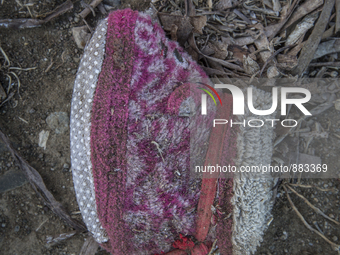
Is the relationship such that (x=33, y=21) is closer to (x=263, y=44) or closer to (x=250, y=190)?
Result: (x=263, y=44)

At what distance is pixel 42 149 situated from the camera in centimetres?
176

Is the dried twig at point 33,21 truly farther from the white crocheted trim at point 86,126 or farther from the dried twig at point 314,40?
the dried twig at point 314,40

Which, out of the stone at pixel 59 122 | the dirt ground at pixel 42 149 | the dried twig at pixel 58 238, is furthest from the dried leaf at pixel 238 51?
the dried twig at pixel 58 238

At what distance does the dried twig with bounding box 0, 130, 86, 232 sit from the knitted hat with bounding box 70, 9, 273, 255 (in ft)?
1.44

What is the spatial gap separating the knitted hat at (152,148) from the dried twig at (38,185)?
439 mm

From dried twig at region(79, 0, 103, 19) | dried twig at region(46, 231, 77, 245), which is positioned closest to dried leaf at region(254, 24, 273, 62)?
dried twig at region(79, 0, 103, 19)

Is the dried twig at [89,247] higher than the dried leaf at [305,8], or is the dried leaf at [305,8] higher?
the dried leaf at [305,8]

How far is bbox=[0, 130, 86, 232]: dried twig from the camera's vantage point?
1681 millimetres

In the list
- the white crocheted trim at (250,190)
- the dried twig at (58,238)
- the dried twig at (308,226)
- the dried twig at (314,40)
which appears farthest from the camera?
the dried twig at (58,238)

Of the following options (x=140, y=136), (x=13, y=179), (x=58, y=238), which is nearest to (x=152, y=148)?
(x=140, y=136)

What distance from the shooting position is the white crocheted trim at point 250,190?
1245 mm

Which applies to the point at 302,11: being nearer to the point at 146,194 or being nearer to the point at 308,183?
the point at 308,183

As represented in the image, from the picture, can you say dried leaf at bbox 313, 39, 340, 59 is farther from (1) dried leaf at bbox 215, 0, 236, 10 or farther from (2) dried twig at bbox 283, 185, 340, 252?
(2) dried twig at bbox 283, 185, 340, 252

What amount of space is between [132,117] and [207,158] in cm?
44
